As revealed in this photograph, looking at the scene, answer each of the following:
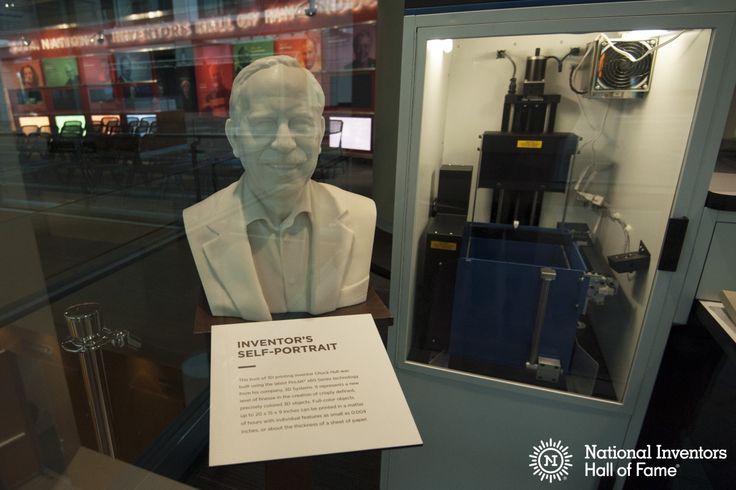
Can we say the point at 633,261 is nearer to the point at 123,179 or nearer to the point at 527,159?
the point at 527,159

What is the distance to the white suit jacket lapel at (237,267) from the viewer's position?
1.03 metres

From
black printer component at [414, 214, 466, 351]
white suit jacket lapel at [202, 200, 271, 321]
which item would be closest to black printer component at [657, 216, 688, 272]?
black printer component at [414, 214, 466, 351]

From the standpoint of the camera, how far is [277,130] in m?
0.95

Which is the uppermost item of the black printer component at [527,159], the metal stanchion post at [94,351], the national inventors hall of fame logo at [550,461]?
the black printer component at [527,159]

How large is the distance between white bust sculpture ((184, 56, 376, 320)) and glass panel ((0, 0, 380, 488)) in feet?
1.42

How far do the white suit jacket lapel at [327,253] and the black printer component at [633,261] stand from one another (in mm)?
967

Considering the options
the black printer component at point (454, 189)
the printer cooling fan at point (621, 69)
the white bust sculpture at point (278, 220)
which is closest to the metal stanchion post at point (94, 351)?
the white bust sculpture at point (278, 220)

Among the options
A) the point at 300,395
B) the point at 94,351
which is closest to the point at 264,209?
the point at 300,395

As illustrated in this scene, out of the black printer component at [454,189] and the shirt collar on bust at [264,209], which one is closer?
the shirt collar on bust at [264,209]

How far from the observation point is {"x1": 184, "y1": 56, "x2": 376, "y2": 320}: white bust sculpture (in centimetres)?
94

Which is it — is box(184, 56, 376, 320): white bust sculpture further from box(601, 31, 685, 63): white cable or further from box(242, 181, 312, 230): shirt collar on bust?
box(601, 31, 685, 63): white cable

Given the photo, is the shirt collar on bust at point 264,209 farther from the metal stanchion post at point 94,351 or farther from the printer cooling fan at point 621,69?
the printer cooling fan at point 621,69

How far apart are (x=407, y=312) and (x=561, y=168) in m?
0.81

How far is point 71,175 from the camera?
238cm
